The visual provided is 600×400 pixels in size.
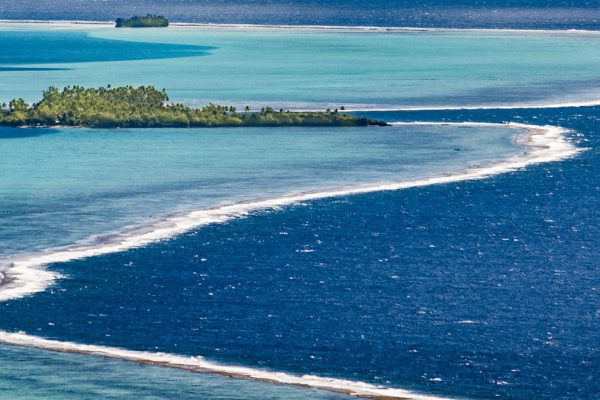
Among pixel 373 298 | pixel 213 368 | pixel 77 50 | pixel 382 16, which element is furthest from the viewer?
pixel 382 16

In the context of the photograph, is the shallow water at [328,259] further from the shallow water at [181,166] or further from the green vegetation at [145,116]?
the green vegetation at [145,116]

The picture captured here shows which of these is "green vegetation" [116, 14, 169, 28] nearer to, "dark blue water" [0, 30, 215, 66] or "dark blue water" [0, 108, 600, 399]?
"dark blue water" [0, 30, 215, 66]

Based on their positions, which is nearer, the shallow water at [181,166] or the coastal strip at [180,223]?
the coastal strip at [180,223]

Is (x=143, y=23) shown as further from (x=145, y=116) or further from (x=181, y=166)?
(x=181, y=166)

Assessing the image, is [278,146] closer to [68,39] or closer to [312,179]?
[312,179]

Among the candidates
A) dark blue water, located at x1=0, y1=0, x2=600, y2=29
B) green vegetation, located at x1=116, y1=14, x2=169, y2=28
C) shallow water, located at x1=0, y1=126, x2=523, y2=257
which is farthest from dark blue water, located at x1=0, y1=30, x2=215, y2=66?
dark blue water, located at x1=0, y1=0, x2=600, y2=29

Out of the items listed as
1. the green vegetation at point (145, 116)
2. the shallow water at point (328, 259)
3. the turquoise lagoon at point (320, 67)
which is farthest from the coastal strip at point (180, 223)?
the turquoise lagoon at point (320, 67)

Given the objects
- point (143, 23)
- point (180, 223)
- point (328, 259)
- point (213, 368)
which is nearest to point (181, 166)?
point (180, 223)

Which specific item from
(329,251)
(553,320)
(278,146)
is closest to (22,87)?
(278,146)
